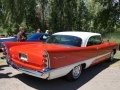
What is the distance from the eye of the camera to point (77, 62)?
6750mm

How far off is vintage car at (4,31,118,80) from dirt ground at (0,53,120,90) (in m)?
0.36

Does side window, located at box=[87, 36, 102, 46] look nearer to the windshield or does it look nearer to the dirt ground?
the windshield

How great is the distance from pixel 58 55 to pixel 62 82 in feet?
3.98

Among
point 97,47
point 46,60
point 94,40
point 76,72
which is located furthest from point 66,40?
point 46,60

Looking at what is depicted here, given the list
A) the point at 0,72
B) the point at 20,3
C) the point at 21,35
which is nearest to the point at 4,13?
the point at 20,3

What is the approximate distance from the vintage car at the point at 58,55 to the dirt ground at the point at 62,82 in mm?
361

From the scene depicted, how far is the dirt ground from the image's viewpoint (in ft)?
20.3

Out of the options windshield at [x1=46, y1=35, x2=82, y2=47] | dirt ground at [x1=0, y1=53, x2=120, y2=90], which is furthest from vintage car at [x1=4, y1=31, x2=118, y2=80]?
dirt ground at [x1=0, y1=53, x2=120, y2=90]

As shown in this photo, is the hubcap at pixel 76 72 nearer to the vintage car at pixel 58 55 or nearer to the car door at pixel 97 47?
the vintage car at pixel 58 55

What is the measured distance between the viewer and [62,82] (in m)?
6.67

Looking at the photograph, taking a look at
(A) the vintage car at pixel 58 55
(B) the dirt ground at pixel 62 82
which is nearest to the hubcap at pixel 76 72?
(A) the vintage car at pixel 58 55

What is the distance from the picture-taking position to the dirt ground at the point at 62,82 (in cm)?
620

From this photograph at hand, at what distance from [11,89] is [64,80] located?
174 centimetres

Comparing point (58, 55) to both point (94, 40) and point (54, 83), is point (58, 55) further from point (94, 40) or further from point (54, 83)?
point (94, 40)
